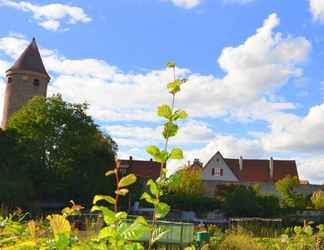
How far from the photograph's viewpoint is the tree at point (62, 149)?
4038cm

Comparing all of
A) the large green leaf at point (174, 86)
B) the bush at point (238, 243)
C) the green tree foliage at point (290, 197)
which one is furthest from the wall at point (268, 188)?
the large green leaf at point (174, 86)

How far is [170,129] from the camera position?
1.56 meters

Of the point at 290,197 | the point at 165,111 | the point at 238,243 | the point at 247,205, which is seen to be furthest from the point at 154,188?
the point at 290,197

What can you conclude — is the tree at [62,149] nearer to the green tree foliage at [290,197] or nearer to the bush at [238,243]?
the green tree foliage at [290,197]

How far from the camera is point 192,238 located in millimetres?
13445

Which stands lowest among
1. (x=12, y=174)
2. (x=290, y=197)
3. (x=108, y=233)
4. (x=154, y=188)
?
(x=108, y=233)

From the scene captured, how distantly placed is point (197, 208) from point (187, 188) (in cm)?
375

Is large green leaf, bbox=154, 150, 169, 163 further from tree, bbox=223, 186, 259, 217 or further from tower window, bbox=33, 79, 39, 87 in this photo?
tower window, bbox=33, 79, 39, 87

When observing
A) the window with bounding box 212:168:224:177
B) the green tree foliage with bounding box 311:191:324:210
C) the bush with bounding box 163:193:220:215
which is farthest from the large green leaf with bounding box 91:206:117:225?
the window with bounding box 212:168:224:177

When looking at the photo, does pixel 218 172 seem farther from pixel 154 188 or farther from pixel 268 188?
pixel 154 188

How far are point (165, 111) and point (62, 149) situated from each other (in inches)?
1627

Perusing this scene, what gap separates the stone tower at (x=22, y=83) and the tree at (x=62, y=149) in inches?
582

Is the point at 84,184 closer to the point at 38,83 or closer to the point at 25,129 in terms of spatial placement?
the point at 25,129

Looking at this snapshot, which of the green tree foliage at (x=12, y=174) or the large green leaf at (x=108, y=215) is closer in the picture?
the large green leaf at (x=108, y=215)
